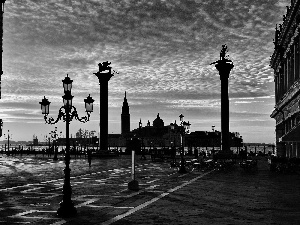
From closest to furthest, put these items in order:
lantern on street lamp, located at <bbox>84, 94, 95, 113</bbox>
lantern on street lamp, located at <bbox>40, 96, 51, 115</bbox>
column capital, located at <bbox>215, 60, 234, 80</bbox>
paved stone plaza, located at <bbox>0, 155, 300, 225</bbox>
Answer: paved stone plaza, located at <bbox>0, 155, 300, 225</bbox> < lantern on street lamp, located at <bbox>84, 94, 95, 113</bbox> < lantern on street lamp, located at <bbox>40, 96, 51, 115</bbox> < column capital, located at <bbox>215, 60, 234, 80</bbox>

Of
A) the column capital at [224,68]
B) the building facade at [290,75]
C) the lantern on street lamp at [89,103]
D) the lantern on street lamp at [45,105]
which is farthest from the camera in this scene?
the column capital at [224,68]

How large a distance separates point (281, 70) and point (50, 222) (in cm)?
4351

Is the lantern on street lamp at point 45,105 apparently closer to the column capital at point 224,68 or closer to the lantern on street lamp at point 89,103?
the lantern on street lamp at point 89,103

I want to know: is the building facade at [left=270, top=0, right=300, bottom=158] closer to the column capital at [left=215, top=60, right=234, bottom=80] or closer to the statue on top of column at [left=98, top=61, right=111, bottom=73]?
the column capital at [left=215, top=60, right=234, bottom=80]

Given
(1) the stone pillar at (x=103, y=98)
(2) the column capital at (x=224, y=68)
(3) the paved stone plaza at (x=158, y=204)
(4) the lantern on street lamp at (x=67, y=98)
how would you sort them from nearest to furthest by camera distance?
(3) the paved stone plaza at (x=158, y=204) → (4) the lantern on street lamp at (x=67, y=98) → (2) the column capital at (x=224, y=68) → (1) the stone pillar at (x=103, y=98)

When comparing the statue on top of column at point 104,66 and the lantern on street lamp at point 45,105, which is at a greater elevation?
the statue on top of column at point 104,66

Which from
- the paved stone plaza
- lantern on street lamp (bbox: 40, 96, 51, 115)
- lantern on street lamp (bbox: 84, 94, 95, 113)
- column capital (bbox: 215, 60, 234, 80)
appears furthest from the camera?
column capital (bbox: 215, 60, 234, 80)

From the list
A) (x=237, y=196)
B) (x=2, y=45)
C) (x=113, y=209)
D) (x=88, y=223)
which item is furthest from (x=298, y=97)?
(x=2, y=45)

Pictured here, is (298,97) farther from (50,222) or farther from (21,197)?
(50,222)

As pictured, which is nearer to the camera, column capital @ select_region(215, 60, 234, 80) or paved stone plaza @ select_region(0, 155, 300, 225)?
paved stone plaza @ select_region(0, 155, 300, 225)

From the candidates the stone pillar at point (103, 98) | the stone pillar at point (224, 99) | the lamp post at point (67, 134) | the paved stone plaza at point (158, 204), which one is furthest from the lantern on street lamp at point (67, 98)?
the stone pillar at point (103, 98)

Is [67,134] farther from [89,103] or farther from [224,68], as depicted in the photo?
[224,68]

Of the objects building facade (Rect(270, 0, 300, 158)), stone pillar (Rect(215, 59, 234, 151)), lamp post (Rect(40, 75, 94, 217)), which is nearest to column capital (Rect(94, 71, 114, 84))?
stone pillar (Rect(215, 59, 234, 151))

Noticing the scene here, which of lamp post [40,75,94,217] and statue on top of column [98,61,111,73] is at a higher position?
statue on top of column [98,61,111,73]
